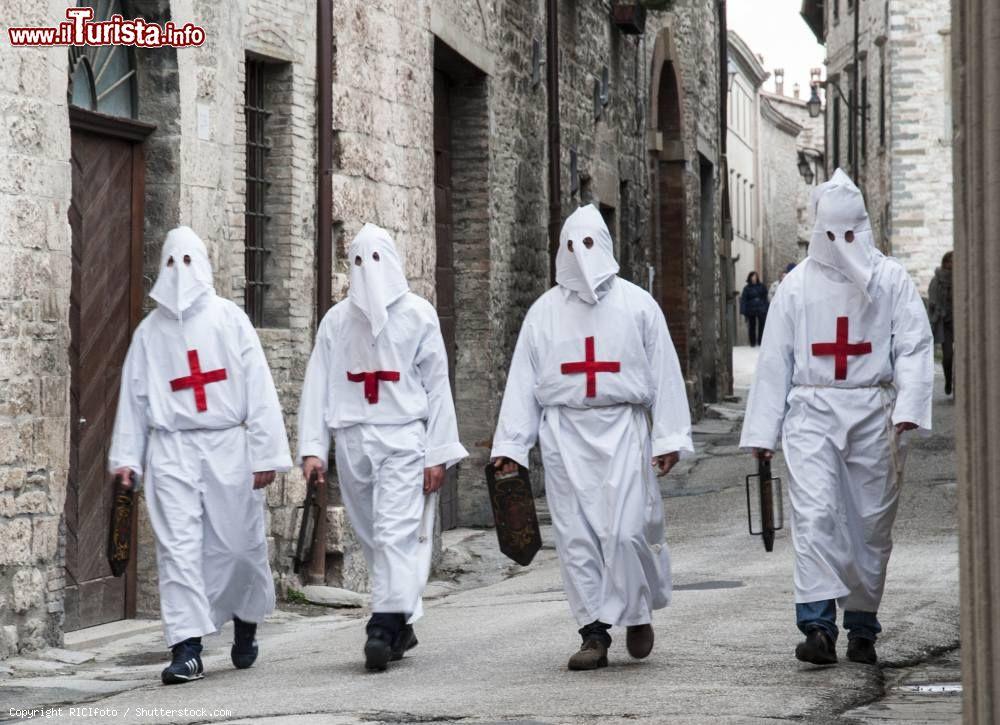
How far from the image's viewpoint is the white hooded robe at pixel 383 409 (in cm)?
779

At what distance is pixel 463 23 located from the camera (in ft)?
44.9

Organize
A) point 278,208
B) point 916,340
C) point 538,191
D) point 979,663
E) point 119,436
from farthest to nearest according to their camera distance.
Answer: point 538,191 < point 278,208 < point 119,436 < point 916,340 < point 979,663

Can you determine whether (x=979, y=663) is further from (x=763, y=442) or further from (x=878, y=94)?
(x=878, y=94)

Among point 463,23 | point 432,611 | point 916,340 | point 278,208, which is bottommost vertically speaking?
point 432,611

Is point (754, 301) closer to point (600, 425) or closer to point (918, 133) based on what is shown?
point (918, 133)

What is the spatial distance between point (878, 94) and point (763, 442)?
111ft

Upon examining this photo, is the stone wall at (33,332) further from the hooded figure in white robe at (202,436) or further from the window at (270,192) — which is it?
the window at (270,192)

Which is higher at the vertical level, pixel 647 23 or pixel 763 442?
pixel 647 23

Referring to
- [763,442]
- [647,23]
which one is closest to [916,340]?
[763,442]

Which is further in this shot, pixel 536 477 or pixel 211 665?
pixel 536 477

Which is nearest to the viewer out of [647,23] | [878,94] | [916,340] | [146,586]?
[916,340]

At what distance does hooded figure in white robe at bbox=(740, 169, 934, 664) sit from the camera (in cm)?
718

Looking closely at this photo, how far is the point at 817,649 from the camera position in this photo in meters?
6.97

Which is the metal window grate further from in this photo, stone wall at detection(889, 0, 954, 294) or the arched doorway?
stone wall at detection(889, 0, 954, 294)
